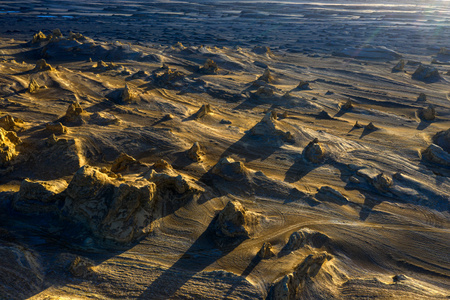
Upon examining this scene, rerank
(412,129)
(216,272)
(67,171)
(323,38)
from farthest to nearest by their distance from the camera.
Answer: (323,38) < (412,129) < (67,171) < (216,272)

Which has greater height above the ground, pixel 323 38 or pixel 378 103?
pixel 323 38

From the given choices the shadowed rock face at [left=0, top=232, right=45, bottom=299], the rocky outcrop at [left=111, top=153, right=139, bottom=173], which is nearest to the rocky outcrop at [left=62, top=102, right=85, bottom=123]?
the rocky outcrop at [left=111, top=153, right=139, bottom=173]

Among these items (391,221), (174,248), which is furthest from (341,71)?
(174,248)

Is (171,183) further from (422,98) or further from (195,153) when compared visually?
(422,98)

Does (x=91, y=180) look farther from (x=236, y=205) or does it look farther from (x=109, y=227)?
(x=236, y=205)

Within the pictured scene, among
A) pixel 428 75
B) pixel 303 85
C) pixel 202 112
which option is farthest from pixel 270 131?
pixel 428 75

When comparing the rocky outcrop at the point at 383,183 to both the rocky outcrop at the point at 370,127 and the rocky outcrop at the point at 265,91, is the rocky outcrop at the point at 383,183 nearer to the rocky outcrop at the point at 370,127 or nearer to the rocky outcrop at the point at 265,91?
the rocky outcrop at the point at 370,127
